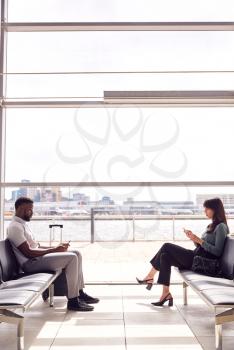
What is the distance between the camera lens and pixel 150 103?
18.1 feet

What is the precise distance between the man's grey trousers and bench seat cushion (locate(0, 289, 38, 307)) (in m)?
0.77

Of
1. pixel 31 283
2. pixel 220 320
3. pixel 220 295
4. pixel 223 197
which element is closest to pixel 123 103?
pixel 223 197

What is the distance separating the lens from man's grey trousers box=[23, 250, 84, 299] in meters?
3.96

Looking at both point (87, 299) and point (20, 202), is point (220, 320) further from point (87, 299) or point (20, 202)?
point (20, 202)

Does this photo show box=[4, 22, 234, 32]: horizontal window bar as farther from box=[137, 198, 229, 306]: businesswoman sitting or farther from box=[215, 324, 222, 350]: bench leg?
box=[215, 324, 222, 350]: bench leg

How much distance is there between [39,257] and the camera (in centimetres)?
399

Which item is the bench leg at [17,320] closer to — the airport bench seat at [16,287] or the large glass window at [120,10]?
the airport bench seat at [16,287]

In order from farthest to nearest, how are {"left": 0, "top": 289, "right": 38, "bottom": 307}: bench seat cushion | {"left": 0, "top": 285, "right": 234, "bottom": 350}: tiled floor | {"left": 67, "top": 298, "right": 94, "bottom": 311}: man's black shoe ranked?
{"left": 67, "top": 298, "right": 94, "bottom": 311}: man's black shoe, {"left": 0, "top": 285, "right": 234, "bottom": 350}: tiled floor, {"left": 0, "top": 289, "right": 38, "bottom": 307}: bench seat cushion

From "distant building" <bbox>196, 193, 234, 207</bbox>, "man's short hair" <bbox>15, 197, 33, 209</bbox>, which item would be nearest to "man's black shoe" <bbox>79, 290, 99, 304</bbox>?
"man's short hair" <bbox>15, 197, 33, 209</bbox>

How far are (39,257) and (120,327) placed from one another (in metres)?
1.01

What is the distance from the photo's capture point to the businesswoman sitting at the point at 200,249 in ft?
13.5

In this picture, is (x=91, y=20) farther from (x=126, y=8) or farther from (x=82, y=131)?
(x=82, y=131)

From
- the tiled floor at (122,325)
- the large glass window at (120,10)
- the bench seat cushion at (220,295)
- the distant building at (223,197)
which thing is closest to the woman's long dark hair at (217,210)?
the tiled floor at (122,325)

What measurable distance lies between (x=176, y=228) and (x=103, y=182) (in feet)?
3.82
